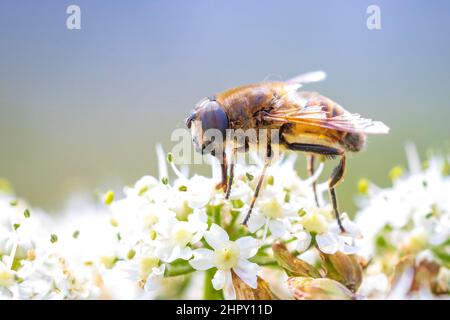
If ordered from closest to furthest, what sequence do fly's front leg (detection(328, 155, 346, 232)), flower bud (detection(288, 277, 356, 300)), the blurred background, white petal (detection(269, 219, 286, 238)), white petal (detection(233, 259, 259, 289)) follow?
flower bud (detection(288, 277, 356, 300)) → white petal (detection(233, 259, 259, 289)) → white petal (detection(269, 219, 286, 238)) → fly's front leg (detection(328, 155, 346, 232)) → the blurred background

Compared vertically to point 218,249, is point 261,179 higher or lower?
higher

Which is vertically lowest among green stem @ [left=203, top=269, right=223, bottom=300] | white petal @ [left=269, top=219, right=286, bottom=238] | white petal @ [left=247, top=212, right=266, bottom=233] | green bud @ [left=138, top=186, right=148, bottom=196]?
green stem @ [left=203, top=269, right=223, bottom=300]

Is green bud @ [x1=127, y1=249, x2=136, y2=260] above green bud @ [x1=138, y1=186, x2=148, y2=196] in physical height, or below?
below

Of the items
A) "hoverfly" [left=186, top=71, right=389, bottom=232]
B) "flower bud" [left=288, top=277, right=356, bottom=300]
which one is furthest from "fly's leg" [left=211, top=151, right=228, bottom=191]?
"flower bud" [left=288, top=277, right=356, bottom=300]

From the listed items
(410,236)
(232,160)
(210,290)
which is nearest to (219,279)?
(210,290)

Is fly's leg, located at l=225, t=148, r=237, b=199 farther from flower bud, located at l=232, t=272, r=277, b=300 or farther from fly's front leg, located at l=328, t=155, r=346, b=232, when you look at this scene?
fly's front leg, located at l=328, t=155, r=346, b=232

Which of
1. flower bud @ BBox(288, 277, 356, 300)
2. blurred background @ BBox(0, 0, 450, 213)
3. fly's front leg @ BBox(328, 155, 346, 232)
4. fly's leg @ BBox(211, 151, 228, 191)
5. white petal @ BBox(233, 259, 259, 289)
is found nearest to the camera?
flower bud @ BBox(288, 277, 356, 300)

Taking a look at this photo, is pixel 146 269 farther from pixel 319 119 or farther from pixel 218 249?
pixel 319 119

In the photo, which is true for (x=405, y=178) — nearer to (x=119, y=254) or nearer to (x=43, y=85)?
(x=119, y=254)
